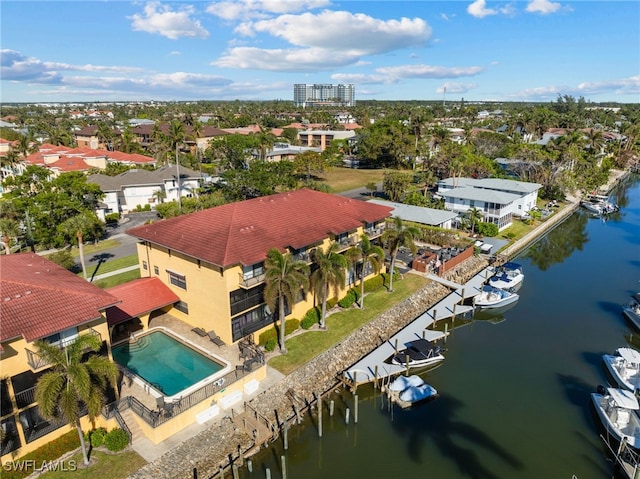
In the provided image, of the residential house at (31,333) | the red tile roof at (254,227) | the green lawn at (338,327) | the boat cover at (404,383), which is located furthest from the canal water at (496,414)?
the red tile roof at (254,227)

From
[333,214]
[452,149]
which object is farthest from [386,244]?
[452,149]

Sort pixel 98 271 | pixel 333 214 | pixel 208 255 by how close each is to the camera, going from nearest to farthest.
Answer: pixel 208 255 < pixel 333 214 < pixel 98 271

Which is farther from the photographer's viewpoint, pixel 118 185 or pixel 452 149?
pixel 452 149

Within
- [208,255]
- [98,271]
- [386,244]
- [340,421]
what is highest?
[208,255]

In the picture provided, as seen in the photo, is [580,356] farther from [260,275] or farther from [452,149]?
[452,149]

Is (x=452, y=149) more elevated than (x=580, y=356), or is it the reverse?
(x=452, y=149)

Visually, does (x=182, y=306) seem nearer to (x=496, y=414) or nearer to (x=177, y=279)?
(x=177, y=279)

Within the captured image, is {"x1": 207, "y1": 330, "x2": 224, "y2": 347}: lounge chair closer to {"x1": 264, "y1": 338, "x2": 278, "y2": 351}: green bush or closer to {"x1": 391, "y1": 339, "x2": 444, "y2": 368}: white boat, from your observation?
{"x1": 264, "y1": 338, "x2": 278, "y2": 351}: green bush
